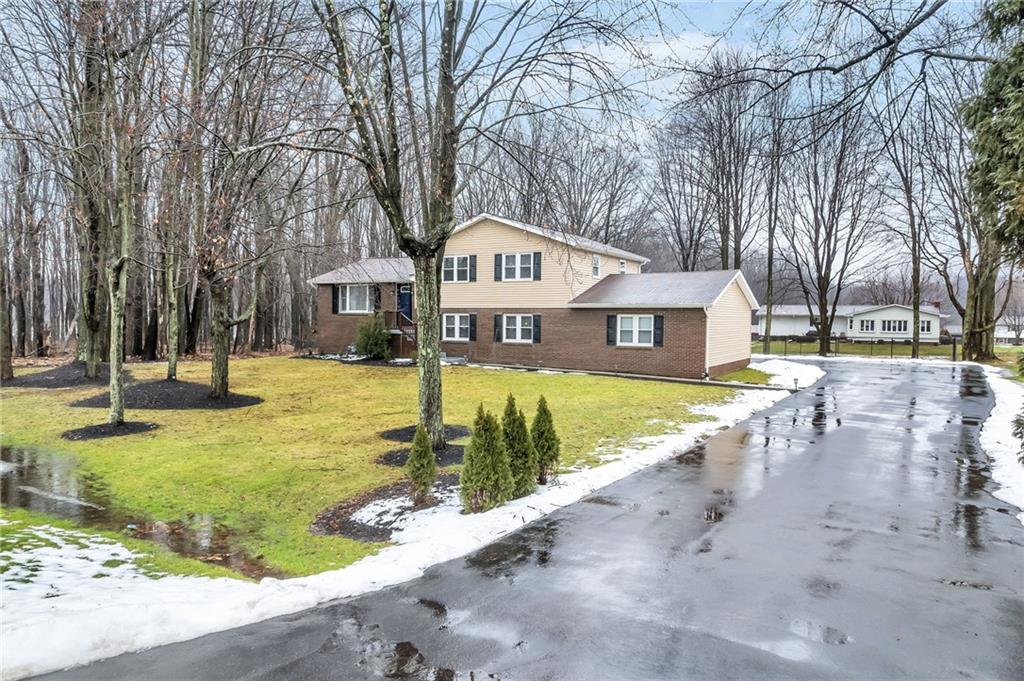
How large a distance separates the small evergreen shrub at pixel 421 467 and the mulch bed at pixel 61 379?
1561cm

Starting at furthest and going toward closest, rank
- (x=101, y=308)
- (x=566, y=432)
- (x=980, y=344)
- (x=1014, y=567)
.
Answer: (x=980, y=344)
(x=101, y=308)
(x=566, y=432)
(x=1014, y=567)

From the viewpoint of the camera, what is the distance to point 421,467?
7297 millimetres

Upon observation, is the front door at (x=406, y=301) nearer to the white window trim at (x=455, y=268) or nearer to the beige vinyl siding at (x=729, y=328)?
the white window trim at (x=455, y=268)

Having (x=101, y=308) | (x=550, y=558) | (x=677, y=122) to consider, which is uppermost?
(x=677, y=122)

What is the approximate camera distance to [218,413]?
13797 mm

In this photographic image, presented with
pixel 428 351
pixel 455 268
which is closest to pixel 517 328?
pixel 455 268

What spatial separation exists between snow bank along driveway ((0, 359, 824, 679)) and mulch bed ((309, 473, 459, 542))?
0.29m

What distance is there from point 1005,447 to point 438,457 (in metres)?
10.2

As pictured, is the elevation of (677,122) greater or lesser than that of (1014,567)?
greater

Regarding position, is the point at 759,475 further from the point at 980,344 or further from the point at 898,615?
the point at 980,344

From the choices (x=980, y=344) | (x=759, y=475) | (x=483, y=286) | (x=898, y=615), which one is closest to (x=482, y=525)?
(x=898, y=615)

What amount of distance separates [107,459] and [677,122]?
32.8 feet

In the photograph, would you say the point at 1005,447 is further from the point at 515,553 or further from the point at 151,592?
the point at 151,592

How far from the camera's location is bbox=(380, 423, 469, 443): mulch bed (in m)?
11.4
